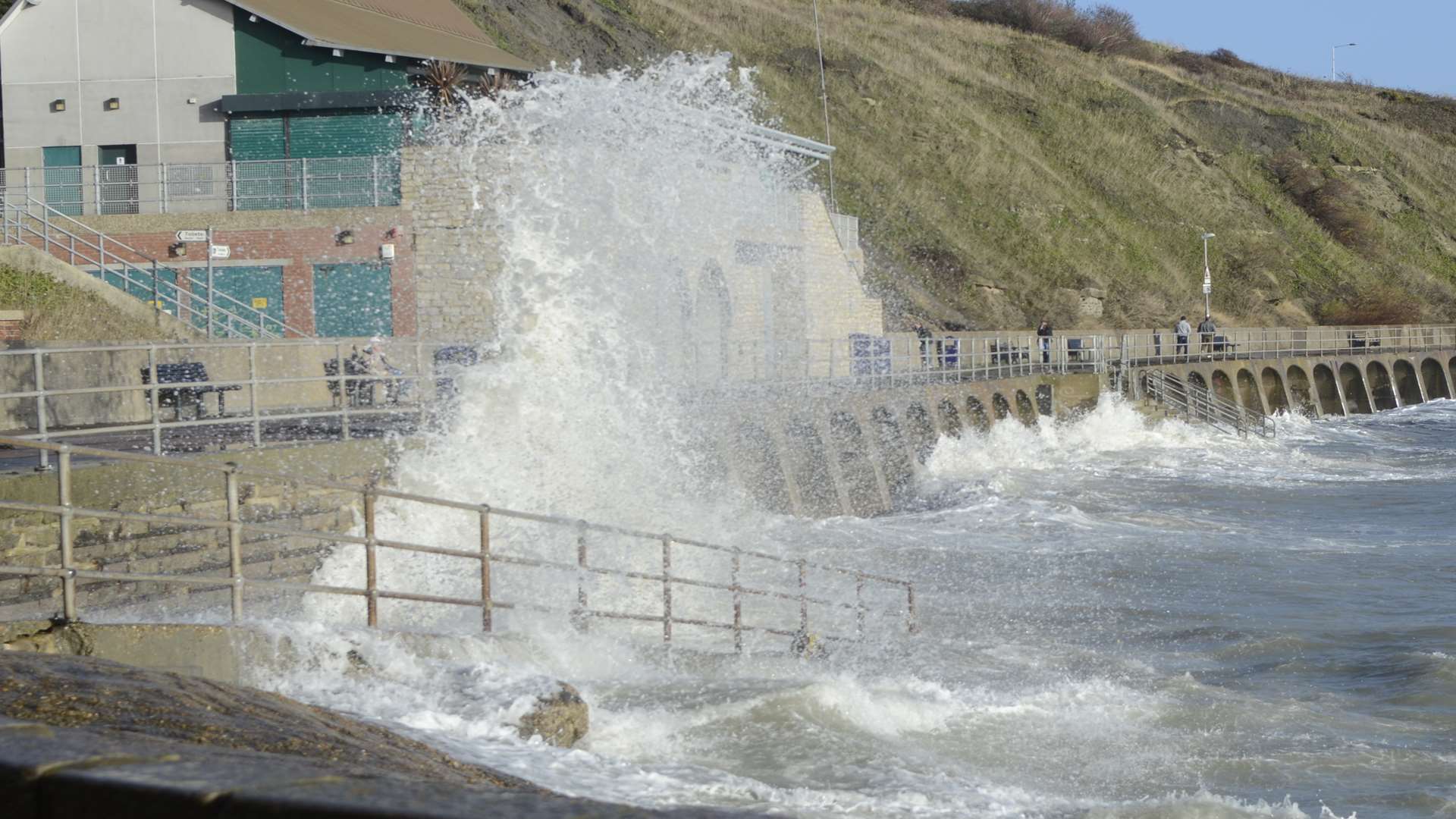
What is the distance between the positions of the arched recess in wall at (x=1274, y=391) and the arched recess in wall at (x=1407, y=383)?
9.72m

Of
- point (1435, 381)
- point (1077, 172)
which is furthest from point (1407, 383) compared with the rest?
point (1077, 172)

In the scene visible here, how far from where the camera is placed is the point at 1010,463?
33438 mm

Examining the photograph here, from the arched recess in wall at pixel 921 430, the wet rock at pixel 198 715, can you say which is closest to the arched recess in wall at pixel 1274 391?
the arched recess in wall at pixel 921 430

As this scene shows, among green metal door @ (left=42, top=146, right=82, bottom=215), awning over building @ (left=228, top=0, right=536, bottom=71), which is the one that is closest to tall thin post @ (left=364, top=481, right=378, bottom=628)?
green metal door @ (left=42, top=146, right=82, bottom=215)

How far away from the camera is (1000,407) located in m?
35.9

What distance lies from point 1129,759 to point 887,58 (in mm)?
74184

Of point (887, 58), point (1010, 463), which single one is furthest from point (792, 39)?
point (1010, 463)

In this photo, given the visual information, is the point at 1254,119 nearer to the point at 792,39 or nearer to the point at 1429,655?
the point at 792,39

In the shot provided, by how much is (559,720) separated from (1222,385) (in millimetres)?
46967

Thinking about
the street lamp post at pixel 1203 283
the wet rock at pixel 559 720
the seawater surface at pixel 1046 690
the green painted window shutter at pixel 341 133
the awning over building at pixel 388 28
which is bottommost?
the seawater surface at pixel 1046 690

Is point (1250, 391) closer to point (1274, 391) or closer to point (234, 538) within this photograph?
point (1274, 391)

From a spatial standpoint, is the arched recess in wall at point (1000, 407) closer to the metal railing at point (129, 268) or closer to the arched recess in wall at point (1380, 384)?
the metal railing at point (129, 268)

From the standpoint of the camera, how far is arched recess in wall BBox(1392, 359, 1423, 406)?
60931 millimetres

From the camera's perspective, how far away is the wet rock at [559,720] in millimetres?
7047
